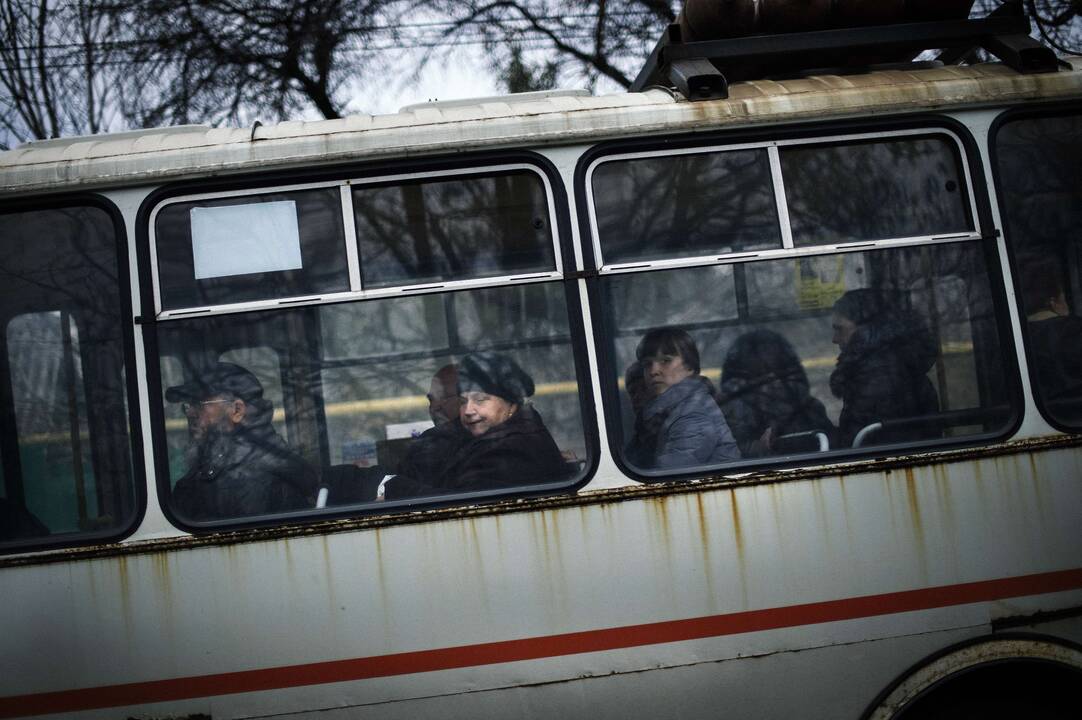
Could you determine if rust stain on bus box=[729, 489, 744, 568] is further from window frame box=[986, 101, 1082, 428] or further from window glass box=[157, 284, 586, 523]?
window frame box=[986, 101, 1082, 428]

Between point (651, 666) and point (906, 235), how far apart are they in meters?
1.89

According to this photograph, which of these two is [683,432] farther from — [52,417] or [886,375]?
[52,417]

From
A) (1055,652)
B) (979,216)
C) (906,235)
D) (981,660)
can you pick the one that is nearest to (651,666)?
(981,660)

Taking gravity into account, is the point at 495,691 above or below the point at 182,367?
below

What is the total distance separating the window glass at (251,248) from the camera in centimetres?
325

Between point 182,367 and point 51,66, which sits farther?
point 51,66

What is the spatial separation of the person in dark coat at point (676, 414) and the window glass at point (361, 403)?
0.26 metres

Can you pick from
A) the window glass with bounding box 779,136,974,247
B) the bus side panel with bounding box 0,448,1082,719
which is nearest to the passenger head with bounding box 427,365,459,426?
the bus side panel with bounding box 0,448,1082,719

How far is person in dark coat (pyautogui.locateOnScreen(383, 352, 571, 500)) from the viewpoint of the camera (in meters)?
3.28

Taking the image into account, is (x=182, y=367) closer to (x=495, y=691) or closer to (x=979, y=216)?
(x=495, y=691)

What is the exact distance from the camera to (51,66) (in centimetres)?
903

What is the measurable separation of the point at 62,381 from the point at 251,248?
0.82 m


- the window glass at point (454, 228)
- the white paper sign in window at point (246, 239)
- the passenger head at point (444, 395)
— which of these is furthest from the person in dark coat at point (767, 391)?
the white paper sign in window at point (246, 239)

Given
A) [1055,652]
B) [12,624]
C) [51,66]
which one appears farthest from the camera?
[51,66]
